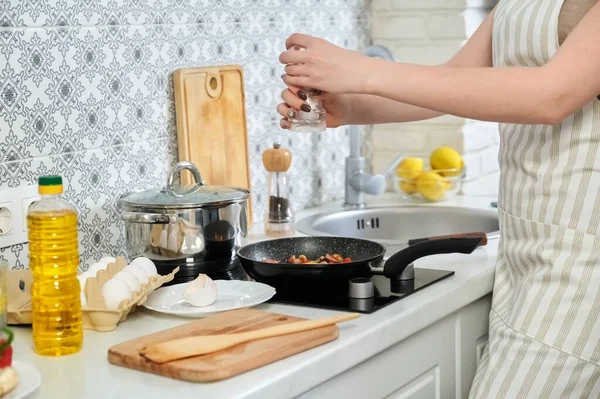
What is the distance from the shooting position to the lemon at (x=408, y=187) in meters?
2.43

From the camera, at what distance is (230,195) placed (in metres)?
1.68

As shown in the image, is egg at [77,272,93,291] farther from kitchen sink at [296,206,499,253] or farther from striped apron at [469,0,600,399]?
kitchen sink at [296,206,499,253]

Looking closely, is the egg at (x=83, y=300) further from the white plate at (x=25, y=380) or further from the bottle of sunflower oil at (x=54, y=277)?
the white plate at (x=25, y=380)

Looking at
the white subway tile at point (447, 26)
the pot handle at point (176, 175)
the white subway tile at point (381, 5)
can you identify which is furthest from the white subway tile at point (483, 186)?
the pot handle at point (176, 175)

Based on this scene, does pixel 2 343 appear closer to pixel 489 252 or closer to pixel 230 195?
pixel 230 195

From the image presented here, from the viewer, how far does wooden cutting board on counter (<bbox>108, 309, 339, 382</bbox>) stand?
1146 millimetres

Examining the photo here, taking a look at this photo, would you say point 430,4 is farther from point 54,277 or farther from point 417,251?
point 54,277

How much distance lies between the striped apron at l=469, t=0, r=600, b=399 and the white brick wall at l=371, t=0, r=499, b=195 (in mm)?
964

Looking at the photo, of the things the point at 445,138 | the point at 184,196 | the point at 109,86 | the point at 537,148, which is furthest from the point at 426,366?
the point at 445,138

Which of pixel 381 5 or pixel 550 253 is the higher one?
pixel 381 5

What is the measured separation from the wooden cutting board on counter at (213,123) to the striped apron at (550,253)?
26.3 inches

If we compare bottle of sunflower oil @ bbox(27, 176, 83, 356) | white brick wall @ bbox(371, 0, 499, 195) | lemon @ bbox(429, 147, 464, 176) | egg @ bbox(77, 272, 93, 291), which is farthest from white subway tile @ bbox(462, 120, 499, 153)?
bottle of sunflower oil @ bbox(27, 176, 83, 356)

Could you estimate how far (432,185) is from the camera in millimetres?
2406

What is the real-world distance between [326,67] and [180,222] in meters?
0.38
